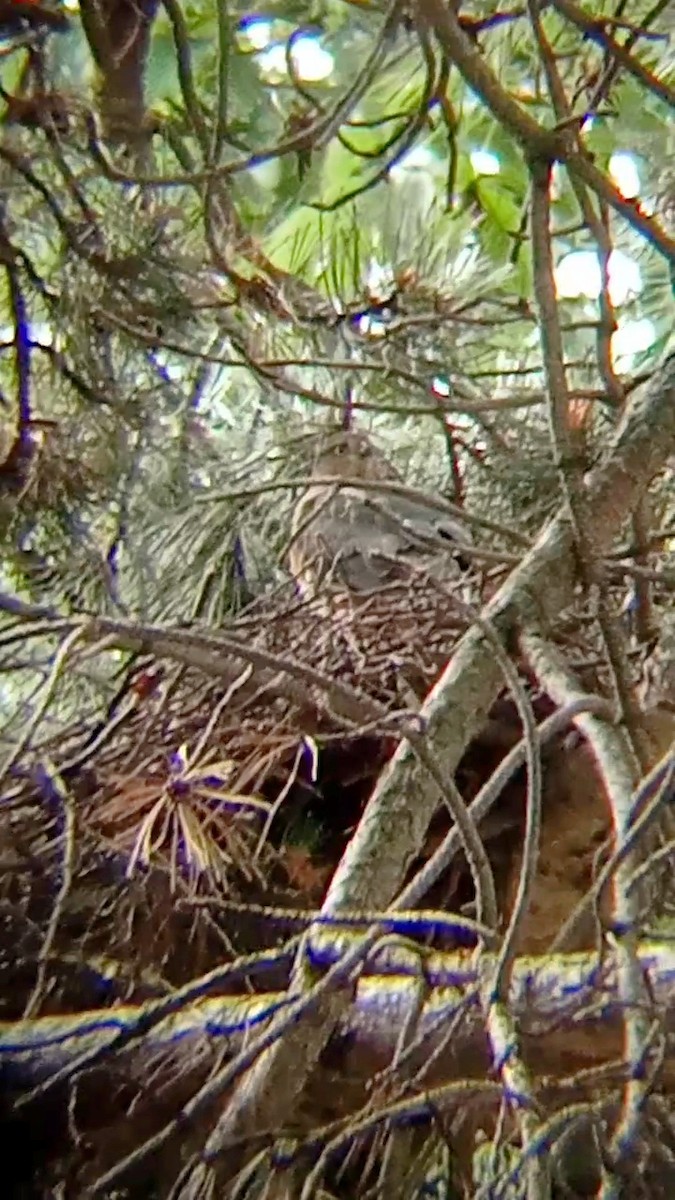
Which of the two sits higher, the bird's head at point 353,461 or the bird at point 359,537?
the bird's head at point 353,461

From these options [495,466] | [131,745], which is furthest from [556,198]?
[131,745]

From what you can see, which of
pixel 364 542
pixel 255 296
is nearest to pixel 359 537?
pixel 364 542

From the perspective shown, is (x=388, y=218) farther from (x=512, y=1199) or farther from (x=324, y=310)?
(x=512, y=1199)

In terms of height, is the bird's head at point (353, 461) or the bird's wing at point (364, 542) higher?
the bird's head at point (353, 461)

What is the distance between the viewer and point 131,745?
1067 millimetres

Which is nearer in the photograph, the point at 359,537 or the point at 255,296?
the point at 255,296

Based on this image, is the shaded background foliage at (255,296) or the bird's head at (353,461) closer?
the shaded background foliage at (255,296)

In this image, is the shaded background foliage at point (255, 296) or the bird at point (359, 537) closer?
the shaded background foliage at point (255, 296)

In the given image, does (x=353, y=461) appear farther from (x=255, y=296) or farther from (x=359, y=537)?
(x=255, y=296)

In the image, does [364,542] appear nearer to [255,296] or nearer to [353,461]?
[353,461]

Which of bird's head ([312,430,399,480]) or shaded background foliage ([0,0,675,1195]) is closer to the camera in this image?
shaded background foliage ([0,0,675,1195])

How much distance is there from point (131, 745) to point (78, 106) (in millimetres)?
481

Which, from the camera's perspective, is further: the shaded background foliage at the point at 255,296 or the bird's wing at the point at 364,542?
the bird's wing at the point at 364,542

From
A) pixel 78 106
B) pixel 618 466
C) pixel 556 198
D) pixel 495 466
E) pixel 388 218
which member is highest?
pixel 556 198
